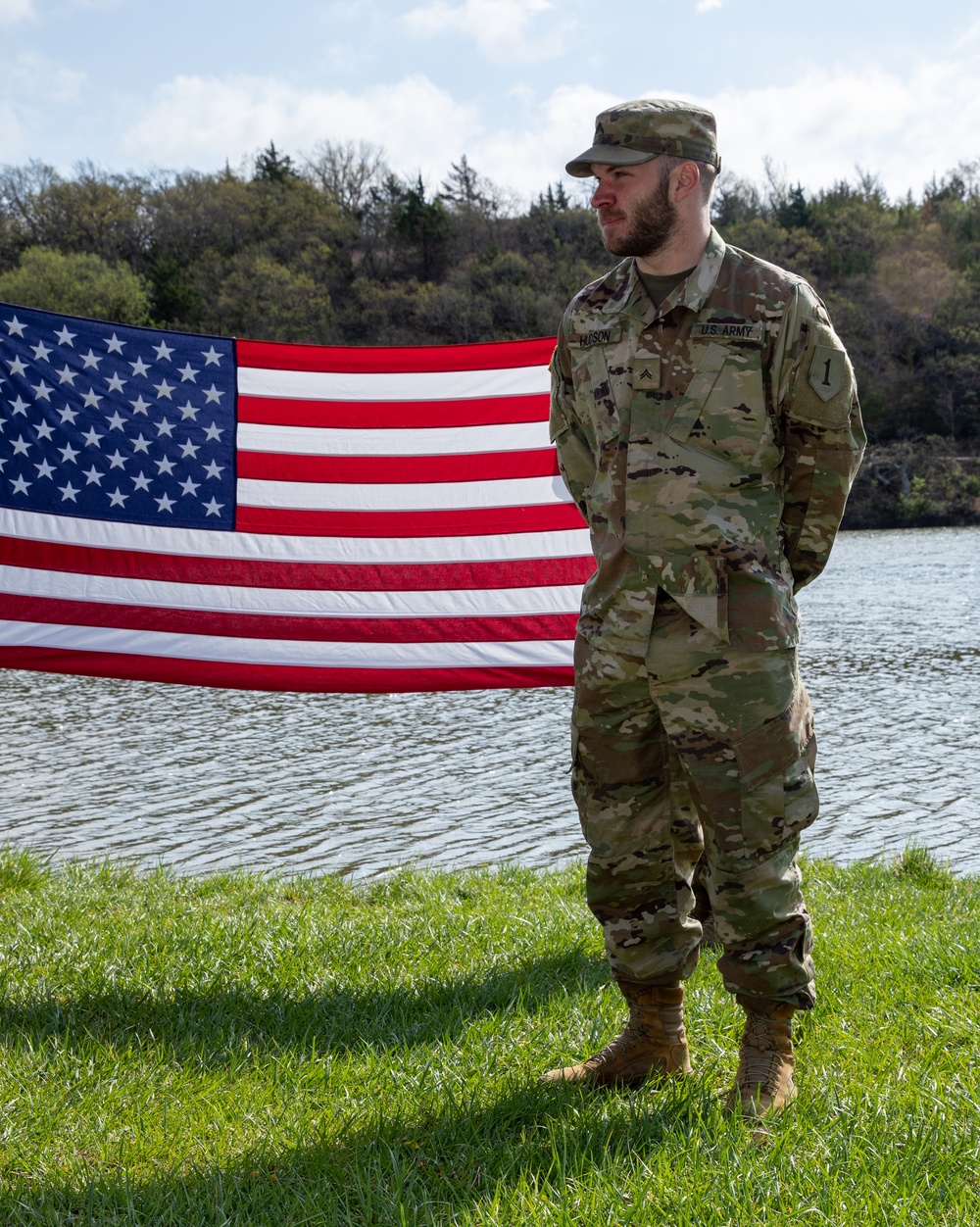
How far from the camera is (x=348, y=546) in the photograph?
16.8 ft

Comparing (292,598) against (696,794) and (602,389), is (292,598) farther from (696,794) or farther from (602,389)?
(696,794)

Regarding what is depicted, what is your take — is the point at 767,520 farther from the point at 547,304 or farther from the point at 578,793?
the point at 547,304

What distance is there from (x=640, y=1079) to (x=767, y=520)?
4.71 ft

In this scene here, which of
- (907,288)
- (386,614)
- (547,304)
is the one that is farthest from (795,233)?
(386,614)

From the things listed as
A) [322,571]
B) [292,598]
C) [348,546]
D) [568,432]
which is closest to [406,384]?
[348,546]

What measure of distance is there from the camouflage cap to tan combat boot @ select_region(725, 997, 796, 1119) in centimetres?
206

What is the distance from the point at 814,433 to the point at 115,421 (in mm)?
3186

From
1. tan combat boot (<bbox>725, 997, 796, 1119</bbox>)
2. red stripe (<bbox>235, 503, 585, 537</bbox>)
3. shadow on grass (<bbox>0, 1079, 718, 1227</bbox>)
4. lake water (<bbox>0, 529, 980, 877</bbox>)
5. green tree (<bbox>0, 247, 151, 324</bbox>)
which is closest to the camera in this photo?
shadow on grass (<bbox>0, 1079, 718, 1227</bbox>)

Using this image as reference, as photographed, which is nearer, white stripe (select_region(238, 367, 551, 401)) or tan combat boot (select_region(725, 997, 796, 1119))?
tan combat boot (select_region(725, 997, 796, 1119))

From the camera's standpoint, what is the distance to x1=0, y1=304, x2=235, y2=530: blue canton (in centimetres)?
470

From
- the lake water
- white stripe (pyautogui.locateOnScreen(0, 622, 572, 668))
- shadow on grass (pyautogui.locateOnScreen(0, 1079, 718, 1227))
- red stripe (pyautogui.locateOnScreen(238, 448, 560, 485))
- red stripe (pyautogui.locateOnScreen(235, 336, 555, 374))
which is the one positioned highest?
red stripe (pyautogui.locateOnScreen(235, 336, 555, 374))

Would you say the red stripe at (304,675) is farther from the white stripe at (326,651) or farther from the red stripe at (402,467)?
the red stripe at (402,467)

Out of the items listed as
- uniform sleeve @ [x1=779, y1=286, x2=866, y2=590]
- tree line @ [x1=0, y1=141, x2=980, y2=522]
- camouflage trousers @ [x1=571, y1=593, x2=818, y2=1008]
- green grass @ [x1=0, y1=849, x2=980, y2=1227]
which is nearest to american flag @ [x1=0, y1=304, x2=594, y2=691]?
green grass @ [x1=0, y1=849, x2=980, y2=1227]

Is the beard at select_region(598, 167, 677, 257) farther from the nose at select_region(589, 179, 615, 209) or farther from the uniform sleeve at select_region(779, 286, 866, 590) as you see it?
the uniform sleeve at select_region(779, 286, 866, 590)
